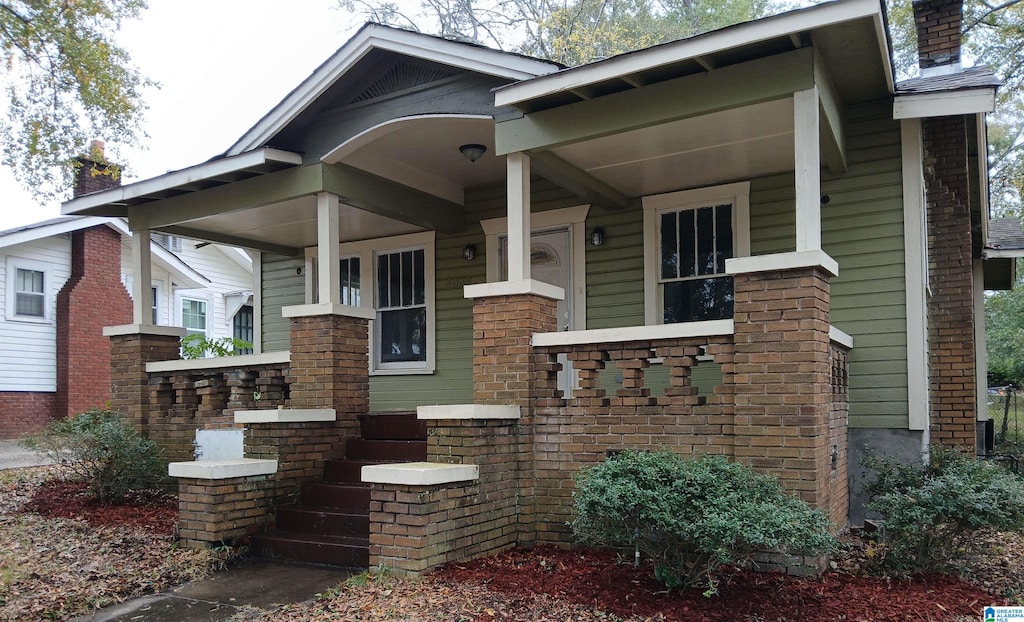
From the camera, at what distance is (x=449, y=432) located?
586 centimetres

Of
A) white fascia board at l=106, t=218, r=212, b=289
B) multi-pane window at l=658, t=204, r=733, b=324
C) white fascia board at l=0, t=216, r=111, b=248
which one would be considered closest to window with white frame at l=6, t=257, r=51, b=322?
white fascia board at l=0, t=216, r=111, b=248

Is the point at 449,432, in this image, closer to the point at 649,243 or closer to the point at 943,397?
the point at 649,243

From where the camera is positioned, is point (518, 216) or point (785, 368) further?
point (518, 216)

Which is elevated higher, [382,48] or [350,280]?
[382,48]

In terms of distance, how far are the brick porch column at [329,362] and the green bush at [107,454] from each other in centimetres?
201

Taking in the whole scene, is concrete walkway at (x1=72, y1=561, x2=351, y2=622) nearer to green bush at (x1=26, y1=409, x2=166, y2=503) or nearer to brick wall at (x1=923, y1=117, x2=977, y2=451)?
green bush at (x1=26, y1=409, x2=166, y2=503)

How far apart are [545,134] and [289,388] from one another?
11.8 ft

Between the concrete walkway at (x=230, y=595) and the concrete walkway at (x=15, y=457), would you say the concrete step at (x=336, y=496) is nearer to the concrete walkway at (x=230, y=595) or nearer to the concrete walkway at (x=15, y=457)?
the concrete walkway at (x=230, y=595)

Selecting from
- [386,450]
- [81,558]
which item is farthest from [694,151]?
[81,558]

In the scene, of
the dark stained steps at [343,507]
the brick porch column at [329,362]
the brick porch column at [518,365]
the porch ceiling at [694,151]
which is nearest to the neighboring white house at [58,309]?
the brick porch column at [329,362]

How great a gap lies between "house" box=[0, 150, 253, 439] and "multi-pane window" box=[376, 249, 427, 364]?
24.0 ft

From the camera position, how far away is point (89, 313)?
17.3 m

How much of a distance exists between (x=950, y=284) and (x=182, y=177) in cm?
811

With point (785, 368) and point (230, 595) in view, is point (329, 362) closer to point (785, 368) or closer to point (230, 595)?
point (230, 595)
